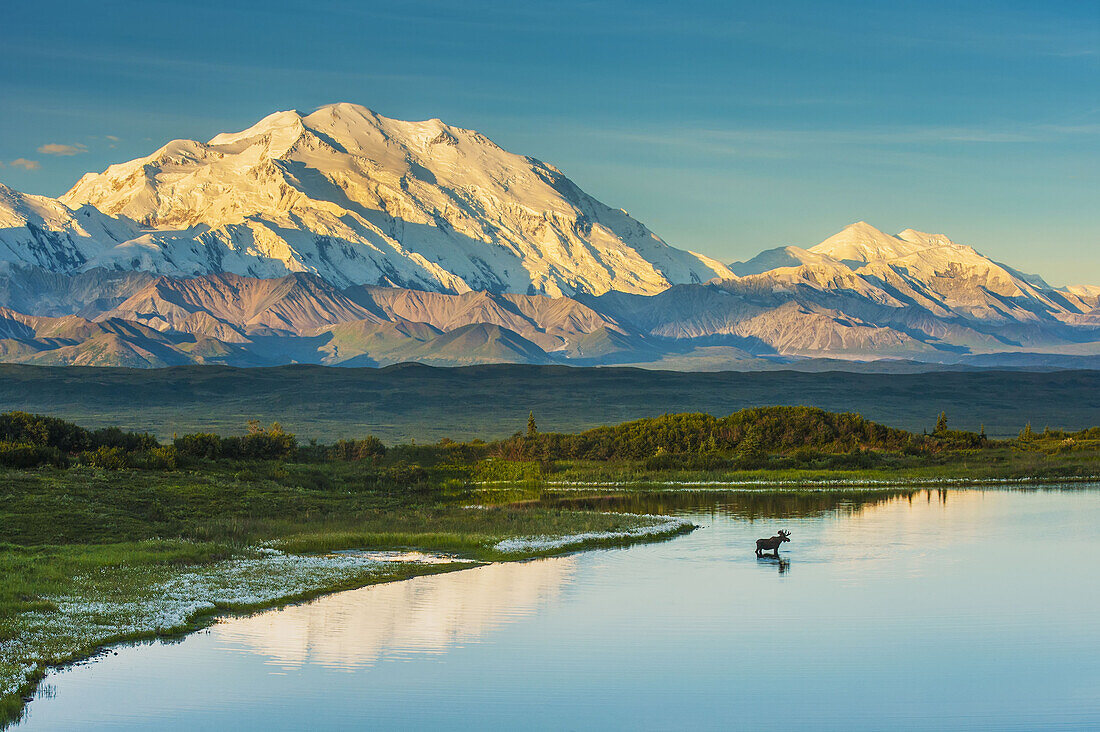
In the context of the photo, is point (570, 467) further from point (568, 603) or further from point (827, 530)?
point (568, 603)

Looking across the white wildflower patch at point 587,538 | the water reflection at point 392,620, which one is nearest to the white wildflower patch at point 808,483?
the white wildflower patch at point 587,538

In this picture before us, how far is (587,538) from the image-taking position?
163 ft

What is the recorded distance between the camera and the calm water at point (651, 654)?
24297 mm

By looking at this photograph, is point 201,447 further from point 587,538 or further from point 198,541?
point 587,538

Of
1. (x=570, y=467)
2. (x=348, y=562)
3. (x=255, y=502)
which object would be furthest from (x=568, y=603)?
(x=570, y=467)

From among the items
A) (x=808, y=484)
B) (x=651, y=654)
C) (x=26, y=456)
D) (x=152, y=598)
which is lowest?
(x=651, y=654)

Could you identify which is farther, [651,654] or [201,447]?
[201,447]

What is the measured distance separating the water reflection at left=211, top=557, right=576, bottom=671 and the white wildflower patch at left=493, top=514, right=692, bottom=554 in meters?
6.19

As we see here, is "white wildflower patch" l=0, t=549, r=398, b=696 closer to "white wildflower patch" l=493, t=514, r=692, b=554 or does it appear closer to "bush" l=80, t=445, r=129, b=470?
"white wildflower patch" l=493, t=514, r=692, b=554

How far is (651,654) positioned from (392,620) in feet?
24.1

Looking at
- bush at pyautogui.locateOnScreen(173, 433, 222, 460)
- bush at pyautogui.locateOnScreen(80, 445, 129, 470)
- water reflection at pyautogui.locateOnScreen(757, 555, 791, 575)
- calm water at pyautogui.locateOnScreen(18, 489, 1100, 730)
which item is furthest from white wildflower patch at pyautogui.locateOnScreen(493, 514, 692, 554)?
bush at pyautogui.locateOnScreen(173, 433, 222, 460)

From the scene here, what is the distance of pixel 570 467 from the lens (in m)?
96.6

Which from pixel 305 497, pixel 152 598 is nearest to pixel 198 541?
pixel 152 598

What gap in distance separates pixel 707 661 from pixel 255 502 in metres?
32.1
